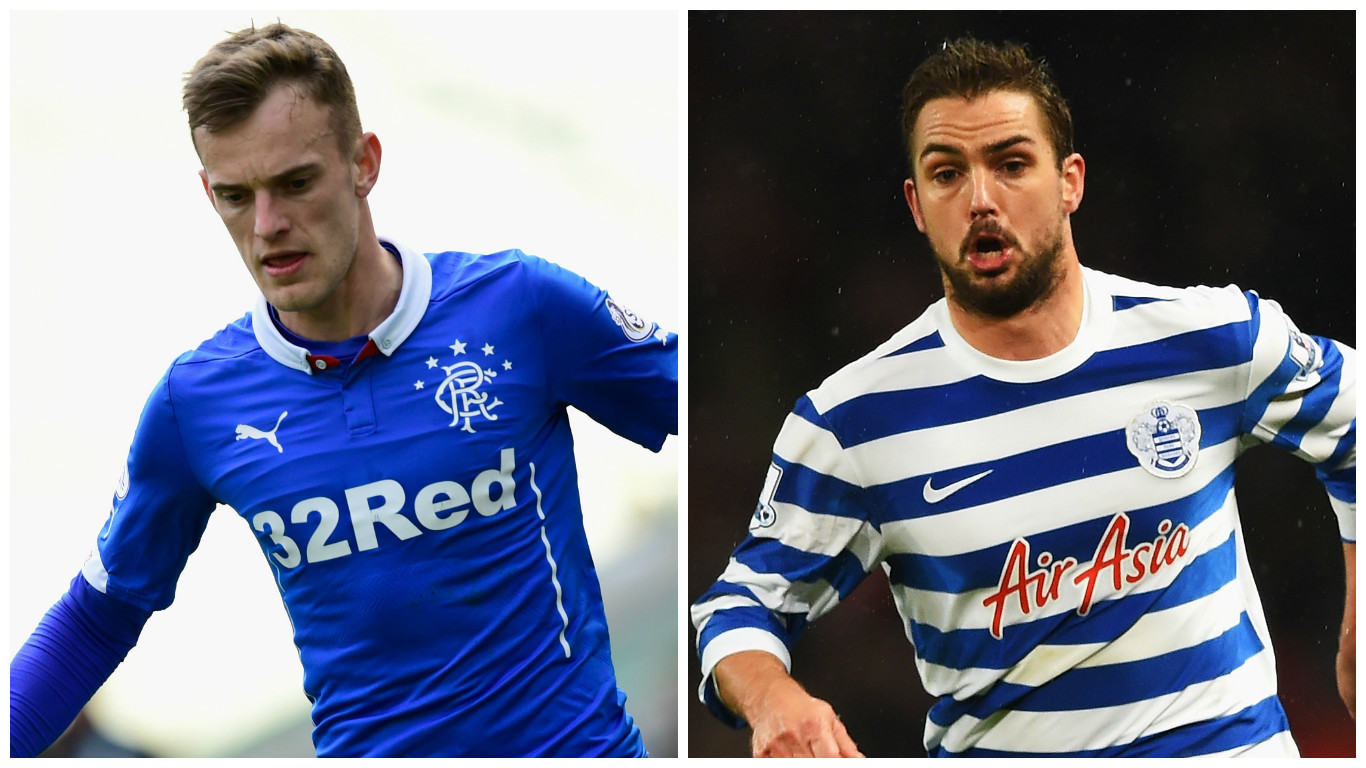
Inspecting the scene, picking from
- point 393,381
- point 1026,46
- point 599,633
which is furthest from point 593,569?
point 1026,46

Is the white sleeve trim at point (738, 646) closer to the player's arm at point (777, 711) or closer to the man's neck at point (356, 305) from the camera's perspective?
the player's arm at point (777, 711)

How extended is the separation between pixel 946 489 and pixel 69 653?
1.68 meters

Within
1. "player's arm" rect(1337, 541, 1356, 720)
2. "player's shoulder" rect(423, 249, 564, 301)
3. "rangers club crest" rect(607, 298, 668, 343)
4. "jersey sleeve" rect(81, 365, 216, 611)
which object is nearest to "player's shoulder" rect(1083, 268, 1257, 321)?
"player's arm" rect(1337, 541, 1356, 720)

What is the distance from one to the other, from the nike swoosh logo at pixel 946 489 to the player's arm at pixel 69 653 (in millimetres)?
1485

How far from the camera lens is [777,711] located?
2.48m

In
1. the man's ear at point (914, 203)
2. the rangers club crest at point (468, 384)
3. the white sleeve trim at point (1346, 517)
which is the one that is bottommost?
the white sleeve trim at point (1346, 517)

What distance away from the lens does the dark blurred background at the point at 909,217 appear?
8.89ft

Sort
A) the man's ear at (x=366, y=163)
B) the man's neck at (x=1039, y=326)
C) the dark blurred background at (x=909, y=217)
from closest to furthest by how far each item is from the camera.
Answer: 1. the man's ear at (x=366, y=163)
2. the man's neck at (x=1039, y=326)
3. the dark blurred background at (x=909, y=217)

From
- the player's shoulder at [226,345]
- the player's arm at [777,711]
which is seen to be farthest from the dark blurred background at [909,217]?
the player's shoulder at [226,345]

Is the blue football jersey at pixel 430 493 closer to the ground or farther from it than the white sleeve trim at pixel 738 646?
farther from it

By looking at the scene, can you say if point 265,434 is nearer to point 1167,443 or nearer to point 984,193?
point 984,193

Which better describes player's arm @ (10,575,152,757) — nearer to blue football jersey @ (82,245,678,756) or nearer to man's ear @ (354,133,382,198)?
blue football jersey @ (82,245,678,756)

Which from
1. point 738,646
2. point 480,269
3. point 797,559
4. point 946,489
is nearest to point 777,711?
point 738,646

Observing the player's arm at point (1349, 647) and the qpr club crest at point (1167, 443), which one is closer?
the qpr club crest at point (1167, 443)
